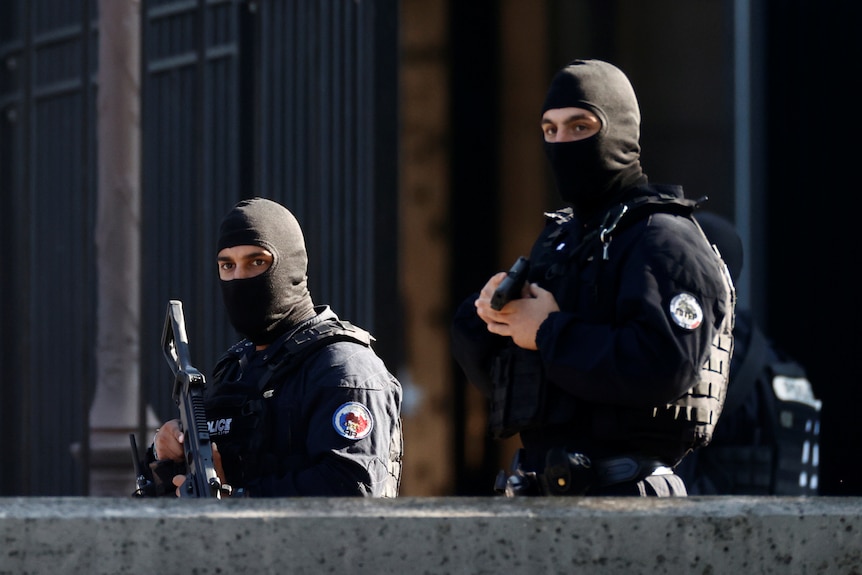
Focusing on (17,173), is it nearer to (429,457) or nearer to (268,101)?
(268,101)

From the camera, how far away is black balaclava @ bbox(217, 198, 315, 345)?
3.79 m

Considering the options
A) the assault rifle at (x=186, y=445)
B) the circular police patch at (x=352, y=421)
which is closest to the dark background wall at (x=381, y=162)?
the assault rifle at (x=186, y=445)

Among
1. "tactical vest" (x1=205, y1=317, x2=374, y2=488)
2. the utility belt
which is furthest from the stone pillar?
the utility belt

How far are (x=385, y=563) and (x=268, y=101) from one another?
462 cm

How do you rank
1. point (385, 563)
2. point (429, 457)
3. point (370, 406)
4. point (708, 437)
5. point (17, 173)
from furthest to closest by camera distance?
A: point (17, 173)
point (429, 457)
point (370, 406)
point (708, 437)
point (385, 563)

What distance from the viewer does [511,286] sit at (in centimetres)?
318

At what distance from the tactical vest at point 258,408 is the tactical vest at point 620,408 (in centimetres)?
48

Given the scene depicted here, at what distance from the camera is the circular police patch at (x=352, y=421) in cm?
341

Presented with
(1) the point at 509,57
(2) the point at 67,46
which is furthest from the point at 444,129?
(2) the point at 67,46

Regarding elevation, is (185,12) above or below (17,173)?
above

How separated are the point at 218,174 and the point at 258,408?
3298mm

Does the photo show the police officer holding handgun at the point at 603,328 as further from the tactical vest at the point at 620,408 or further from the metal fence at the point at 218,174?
the metal fence at the point at 218,174

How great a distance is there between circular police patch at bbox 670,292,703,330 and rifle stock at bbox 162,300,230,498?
104 cm

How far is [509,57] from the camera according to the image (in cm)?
680
